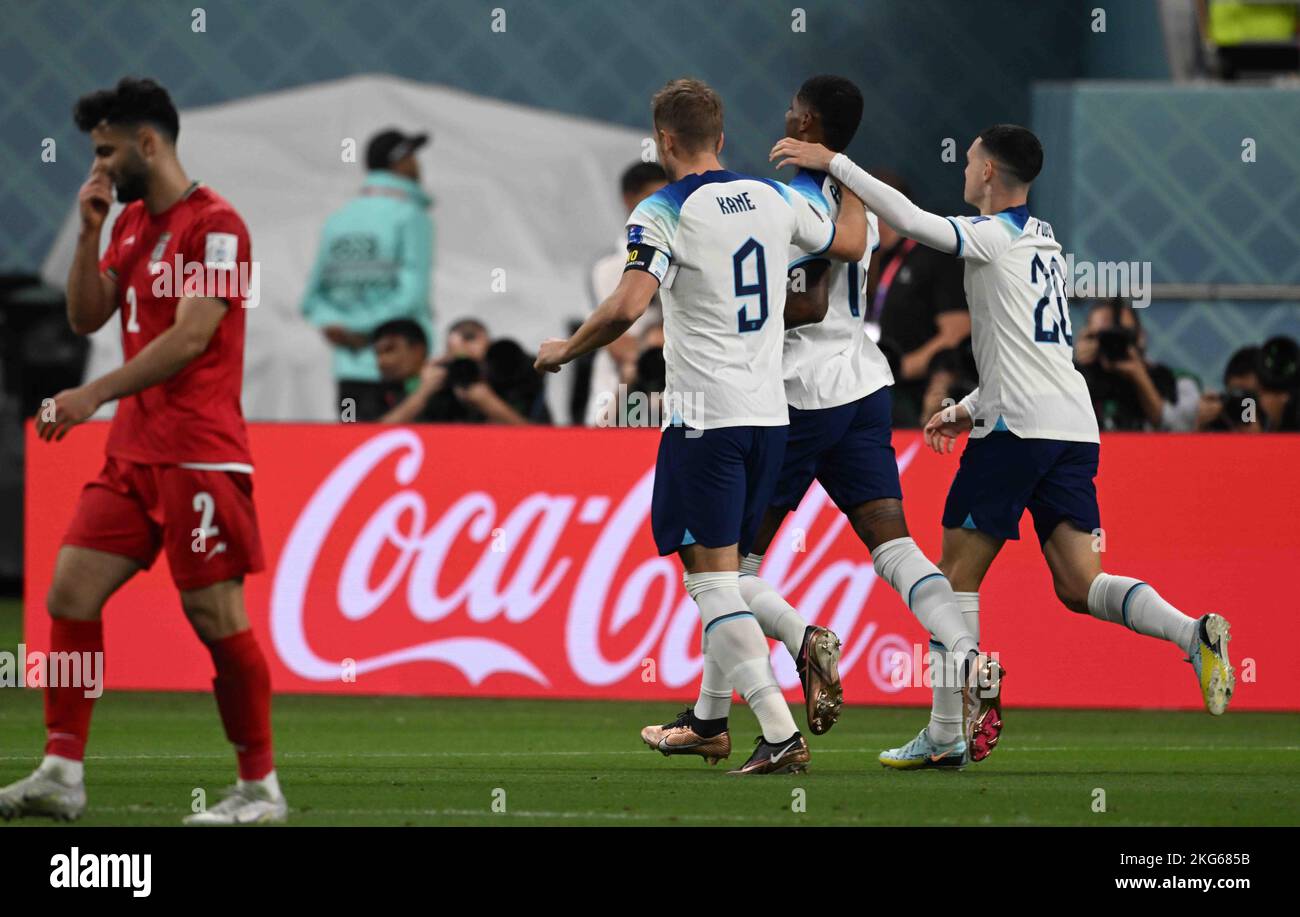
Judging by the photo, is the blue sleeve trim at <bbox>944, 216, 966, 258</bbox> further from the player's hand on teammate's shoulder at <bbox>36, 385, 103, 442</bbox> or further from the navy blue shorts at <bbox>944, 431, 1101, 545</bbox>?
the player's hand on teammate's shoulder at <bbox>36, 385, 103, 442</bbox>

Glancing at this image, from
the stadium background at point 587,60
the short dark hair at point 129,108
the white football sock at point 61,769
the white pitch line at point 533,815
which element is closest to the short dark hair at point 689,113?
the short dark hair at point 129,108

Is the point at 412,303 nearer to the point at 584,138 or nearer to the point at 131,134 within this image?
the point at 584,138

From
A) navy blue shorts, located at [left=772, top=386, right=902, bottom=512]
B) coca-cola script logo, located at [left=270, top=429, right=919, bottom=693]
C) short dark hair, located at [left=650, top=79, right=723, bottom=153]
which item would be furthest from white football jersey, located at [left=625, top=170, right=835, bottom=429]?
coca-cola script logo, located at [left=270, top=429, right=919, bottom=693]

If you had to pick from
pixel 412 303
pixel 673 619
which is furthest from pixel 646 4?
pixel 673 619

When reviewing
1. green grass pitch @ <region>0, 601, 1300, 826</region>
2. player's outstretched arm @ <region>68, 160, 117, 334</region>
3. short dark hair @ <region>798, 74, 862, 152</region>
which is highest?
short dark hair @ <region>798, 74, 862, 152</region>

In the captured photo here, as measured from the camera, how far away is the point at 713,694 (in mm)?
6766

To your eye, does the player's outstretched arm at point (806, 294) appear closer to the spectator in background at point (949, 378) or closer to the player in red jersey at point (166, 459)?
the player in red jersey at point (166, 459)

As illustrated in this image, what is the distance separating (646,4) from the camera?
16.1 m

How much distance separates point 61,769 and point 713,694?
2218mm

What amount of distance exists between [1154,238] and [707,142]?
6590 millimetres

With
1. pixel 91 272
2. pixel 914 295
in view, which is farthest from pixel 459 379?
pixel 91 272

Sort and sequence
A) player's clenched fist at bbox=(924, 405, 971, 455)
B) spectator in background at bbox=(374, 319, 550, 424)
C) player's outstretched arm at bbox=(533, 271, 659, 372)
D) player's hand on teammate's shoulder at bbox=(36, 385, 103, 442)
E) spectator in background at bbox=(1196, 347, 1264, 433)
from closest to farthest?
player's hand on teammate's shoulder at bbox=(36, 385, 103, 442)
player's outstretched arm at bbox=(533, 271, 659, 372)
player's clenched fist at bbox=(924, 405, 971, 455)
spectator in background at bbox=(1196, 347, 1264, 433)
spectator in background at bbox=(374, 319, 550, 424)

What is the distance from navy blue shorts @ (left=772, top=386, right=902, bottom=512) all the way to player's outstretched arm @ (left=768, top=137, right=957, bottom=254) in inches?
24.7

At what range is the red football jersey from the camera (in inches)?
207
